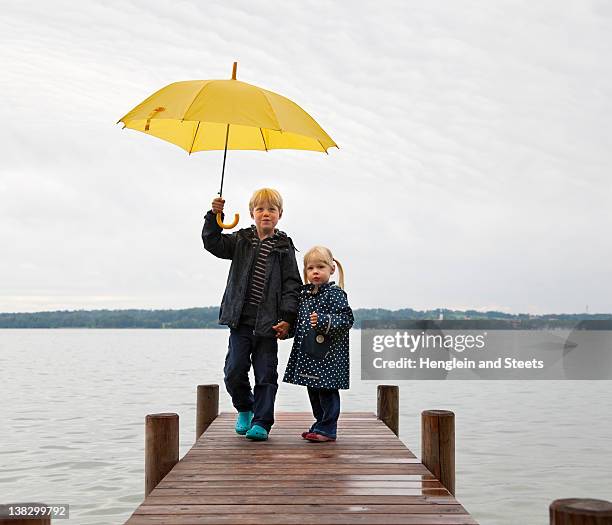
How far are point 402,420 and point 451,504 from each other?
646 inches

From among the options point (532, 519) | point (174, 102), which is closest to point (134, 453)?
point (532, 519)

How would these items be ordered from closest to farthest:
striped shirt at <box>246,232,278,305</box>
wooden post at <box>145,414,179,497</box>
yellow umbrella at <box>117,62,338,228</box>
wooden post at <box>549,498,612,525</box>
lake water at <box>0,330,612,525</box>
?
wooden post at <box>549,498,612,525</box> < wooden post at <box>145,414,179,497</box> < yellow umbrella at <box>117,62,338,228</box> < striped shirt at <box>246,232,278,305</box> < lake water at <box>0,330,612,525</box>

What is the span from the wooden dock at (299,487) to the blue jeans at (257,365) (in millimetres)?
341

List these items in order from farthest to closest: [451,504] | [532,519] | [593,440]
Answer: [593,440], [532,519], [451,504]

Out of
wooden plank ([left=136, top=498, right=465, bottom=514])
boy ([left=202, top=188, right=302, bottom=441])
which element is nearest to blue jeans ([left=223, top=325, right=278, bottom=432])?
boy ([left=202, top=188, right=302, bottom=441])

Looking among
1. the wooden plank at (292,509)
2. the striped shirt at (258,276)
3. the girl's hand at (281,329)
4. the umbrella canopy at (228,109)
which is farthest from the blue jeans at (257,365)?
the wooden plank at (292,509)

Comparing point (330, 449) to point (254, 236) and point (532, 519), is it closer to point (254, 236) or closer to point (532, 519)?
point (254, 236)

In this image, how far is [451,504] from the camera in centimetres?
448

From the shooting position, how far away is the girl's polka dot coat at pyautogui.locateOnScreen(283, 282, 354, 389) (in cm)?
612

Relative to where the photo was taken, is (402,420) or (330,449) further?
(402,420)

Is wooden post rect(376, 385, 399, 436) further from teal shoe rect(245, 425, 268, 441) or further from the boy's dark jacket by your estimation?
the boy's dark jacket

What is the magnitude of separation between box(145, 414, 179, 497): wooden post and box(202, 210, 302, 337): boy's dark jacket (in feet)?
3.23

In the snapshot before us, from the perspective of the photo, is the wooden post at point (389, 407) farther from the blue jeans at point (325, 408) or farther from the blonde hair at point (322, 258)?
the blonde hair at point (322, 258)

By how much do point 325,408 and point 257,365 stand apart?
2.17 ft
